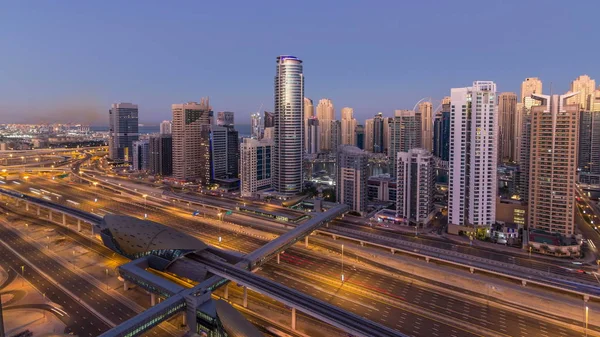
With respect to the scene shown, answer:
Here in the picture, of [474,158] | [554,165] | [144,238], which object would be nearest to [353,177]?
[474,158]

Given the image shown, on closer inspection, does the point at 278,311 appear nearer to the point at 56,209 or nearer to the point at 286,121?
the point at 56,209

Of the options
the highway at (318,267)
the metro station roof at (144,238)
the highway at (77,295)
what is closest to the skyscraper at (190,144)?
the highway at (318,267)

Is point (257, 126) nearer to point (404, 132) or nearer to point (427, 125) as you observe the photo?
point (404, 132)

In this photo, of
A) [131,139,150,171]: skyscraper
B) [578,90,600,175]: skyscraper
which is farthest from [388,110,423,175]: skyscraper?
[131,139,150,171]: skyscraper

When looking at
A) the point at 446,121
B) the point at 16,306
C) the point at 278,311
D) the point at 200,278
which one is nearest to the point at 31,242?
the point at 16,306

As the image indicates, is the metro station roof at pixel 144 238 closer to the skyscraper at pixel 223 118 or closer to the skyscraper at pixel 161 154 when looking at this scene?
the skyscraper at pixel 161 154

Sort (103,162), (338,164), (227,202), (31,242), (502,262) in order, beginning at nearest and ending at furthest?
(502,262) < (31,242) < (338,164) < (227,202) < (103,162)

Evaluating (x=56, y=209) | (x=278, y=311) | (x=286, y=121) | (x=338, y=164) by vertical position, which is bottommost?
(x=278, y=311)
